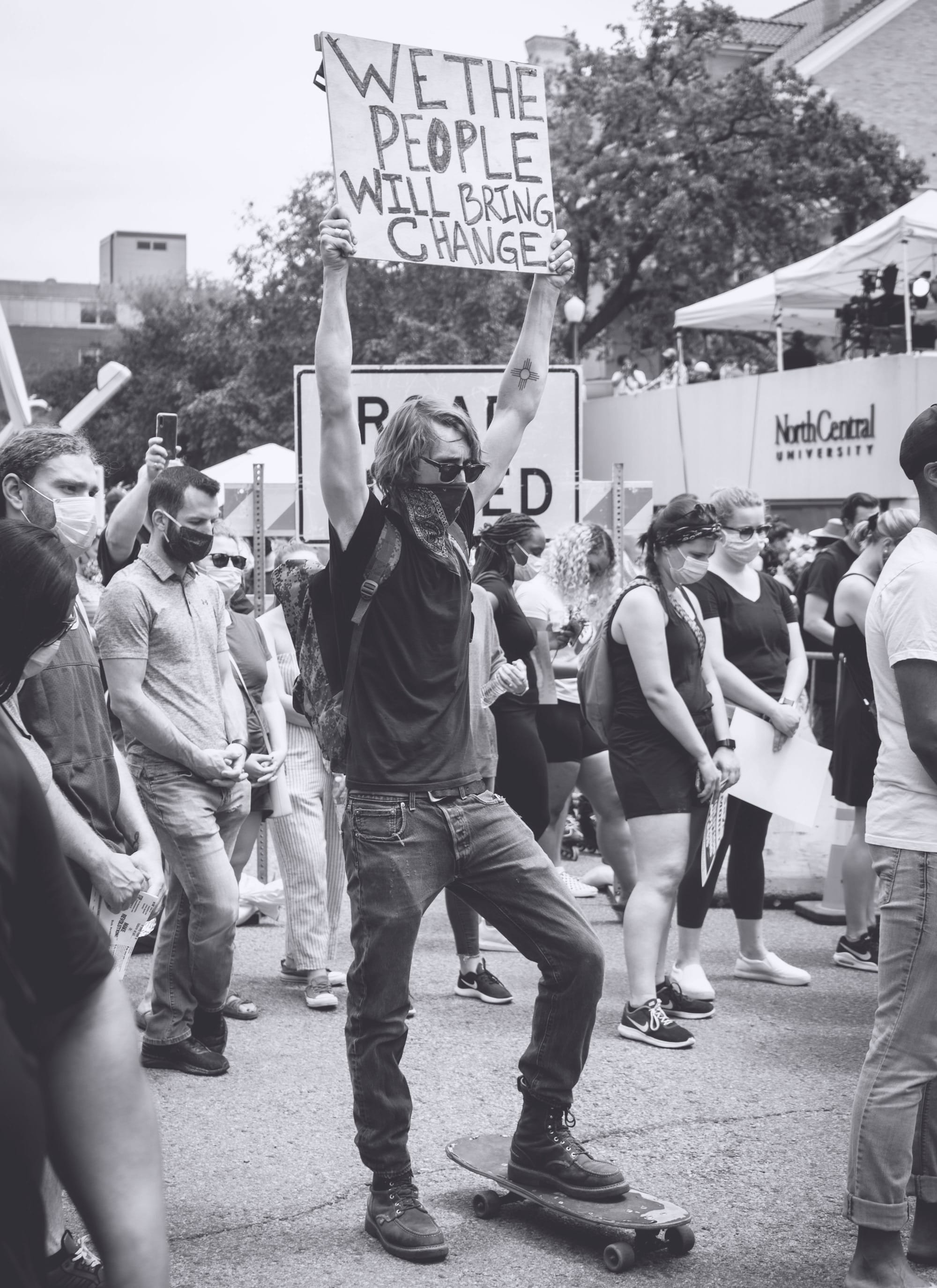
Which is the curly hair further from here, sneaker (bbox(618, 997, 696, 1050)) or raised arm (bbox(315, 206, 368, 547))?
raised arm (bbox(315, 206, 368, 547))

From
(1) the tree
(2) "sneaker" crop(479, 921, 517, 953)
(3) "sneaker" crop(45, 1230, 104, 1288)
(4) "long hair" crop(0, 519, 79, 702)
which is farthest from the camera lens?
(1) the tree

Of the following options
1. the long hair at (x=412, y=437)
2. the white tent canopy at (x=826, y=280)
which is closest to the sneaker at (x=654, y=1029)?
the long hair at (x=412, y=437)

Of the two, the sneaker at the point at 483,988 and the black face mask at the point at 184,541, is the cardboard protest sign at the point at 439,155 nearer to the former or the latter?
the black face mask at the point at 184,541

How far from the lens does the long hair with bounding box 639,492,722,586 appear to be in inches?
227

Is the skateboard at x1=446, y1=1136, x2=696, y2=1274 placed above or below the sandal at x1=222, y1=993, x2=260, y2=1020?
above

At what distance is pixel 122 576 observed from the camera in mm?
5145

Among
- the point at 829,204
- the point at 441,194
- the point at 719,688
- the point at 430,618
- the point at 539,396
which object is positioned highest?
the point at 829,204

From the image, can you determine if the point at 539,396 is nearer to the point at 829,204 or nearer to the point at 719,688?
the point at 719,688

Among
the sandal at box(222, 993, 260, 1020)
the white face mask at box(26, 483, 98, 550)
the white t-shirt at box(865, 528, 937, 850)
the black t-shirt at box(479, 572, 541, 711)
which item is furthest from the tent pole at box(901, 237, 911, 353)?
the white t-shirt at box(865, 528, 937, 850)

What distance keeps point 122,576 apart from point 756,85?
3015cm

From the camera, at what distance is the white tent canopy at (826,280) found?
17.8 metres

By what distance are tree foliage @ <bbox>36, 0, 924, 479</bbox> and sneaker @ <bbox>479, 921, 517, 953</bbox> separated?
991 inches

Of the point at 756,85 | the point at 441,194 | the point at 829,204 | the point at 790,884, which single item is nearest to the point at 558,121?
the point at 756,85

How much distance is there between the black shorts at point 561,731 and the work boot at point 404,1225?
12.8 ft
